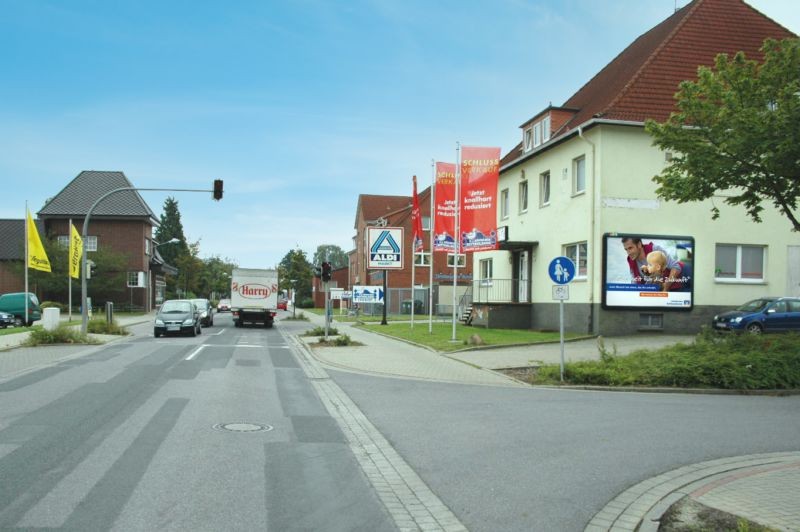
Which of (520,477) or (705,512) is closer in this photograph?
(705,512)

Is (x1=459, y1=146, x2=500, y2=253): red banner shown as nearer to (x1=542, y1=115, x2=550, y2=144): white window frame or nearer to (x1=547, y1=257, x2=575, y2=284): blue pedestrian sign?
(x1=542, y1=115, x2=550, y2=144): white window frame

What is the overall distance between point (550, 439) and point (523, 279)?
2355 centimetres

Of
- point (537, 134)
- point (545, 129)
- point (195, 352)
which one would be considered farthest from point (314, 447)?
point (537, 134)

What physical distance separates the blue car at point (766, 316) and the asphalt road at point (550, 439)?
11.0m

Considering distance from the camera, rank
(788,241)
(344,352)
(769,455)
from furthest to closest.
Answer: (788,241), (344,352), (769,455)

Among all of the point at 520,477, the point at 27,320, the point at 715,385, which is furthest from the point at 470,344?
the point at 27,320

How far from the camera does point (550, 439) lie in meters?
8.90

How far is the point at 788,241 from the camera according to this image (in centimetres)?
2639

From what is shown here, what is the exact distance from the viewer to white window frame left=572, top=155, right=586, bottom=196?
26641 mm

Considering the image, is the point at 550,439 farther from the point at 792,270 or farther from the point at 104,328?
the point at 104,328

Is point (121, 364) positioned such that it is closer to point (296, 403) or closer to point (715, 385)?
point (296, 403)

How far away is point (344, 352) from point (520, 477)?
15.3m

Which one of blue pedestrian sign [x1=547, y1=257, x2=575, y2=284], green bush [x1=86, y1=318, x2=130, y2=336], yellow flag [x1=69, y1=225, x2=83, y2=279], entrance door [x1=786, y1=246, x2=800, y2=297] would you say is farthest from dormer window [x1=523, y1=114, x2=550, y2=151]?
yellow flag [x1=69, y1=225, x2=83, y2=279]

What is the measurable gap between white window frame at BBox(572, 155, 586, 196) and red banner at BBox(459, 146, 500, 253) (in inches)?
181
